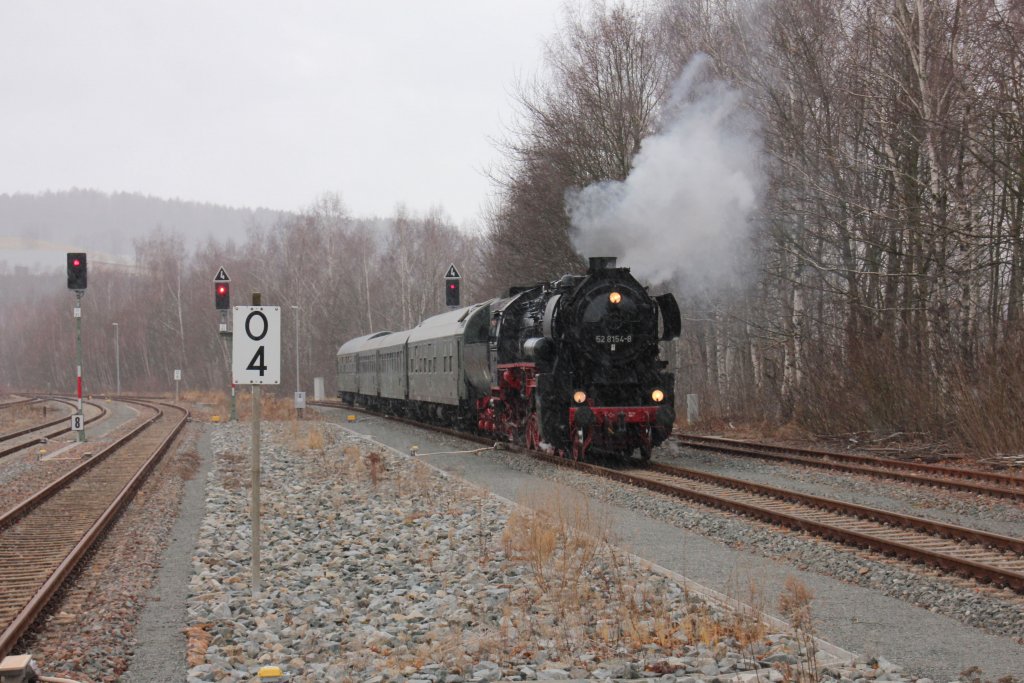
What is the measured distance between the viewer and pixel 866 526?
10.6m

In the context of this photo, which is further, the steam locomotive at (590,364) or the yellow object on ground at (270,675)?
the steam locomotive at (590,364)

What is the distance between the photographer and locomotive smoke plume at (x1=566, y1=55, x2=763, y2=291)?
20.0m

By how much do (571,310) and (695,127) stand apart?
718cm

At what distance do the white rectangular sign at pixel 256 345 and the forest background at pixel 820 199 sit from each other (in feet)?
34.6

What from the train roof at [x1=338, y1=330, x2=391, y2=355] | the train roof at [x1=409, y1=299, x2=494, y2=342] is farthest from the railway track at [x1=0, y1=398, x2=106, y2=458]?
the train roof at [x1=338, y1=330, x2=391, y2=355]

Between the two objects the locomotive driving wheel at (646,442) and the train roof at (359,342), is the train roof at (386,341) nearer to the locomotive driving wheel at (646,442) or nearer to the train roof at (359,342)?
the train roof at (359,342)

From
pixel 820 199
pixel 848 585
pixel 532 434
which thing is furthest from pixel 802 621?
pixel 820 199

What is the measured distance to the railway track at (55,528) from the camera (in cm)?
797

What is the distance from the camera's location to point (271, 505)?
1326cm

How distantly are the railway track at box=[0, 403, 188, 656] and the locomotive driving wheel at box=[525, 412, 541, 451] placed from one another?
6.40 m

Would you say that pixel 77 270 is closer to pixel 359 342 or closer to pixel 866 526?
pixel 866 526

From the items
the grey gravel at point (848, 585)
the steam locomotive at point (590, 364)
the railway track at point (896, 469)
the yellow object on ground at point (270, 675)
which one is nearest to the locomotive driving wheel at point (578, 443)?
the steam locomotive at point (590, 364)

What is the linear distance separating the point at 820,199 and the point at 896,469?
239 inches

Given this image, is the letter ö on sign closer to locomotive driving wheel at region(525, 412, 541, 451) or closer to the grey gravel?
the grey gravel
